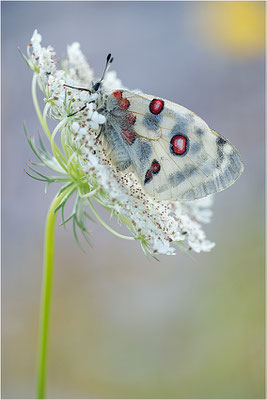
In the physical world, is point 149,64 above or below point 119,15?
below

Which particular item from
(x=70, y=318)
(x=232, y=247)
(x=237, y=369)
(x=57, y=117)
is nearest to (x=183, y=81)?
(x=232, y=247)

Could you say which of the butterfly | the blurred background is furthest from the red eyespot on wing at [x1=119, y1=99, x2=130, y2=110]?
the blurred background

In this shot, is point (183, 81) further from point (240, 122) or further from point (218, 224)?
point (218, 224)

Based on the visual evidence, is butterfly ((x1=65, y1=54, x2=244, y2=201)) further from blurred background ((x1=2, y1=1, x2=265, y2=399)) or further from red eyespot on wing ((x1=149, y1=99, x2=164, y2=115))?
blurred background ((x1=2, y1=1, x2=265, y2=399))

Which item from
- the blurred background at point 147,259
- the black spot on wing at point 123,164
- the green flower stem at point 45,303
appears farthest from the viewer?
the blurred background at point 147,259

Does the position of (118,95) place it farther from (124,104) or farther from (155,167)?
(155,167)

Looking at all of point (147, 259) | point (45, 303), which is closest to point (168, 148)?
point (45, 303)

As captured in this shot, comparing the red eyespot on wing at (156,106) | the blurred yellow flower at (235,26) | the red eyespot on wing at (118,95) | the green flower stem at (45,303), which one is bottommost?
the green flower stem at (45,303)

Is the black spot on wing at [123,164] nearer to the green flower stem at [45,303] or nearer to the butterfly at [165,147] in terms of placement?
the butterfly at [165,147]

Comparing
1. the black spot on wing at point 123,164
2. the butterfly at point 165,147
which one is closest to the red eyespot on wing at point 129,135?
the butterfly at point 165,147
